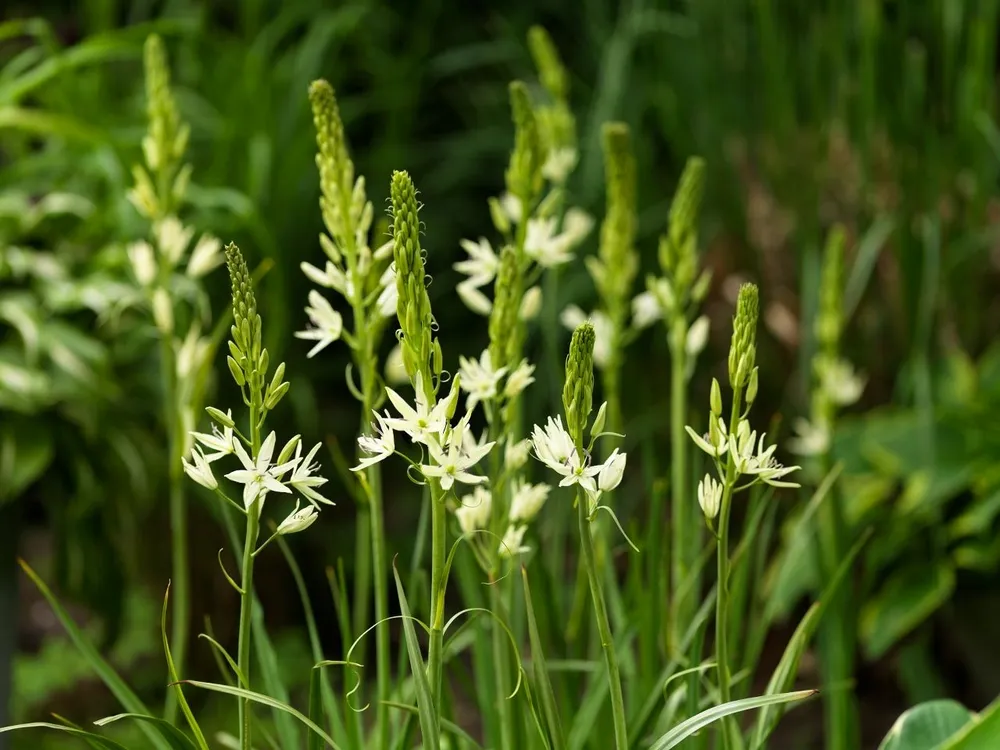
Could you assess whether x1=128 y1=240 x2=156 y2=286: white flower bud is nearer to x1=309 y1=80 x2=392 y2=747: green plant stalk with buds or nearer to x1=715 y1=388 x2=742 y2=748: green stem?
x1=309 y1=80 x2=392 y2=747: green plant stalk with buds

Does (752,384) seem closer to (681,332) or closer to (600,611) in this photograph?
(600,611)

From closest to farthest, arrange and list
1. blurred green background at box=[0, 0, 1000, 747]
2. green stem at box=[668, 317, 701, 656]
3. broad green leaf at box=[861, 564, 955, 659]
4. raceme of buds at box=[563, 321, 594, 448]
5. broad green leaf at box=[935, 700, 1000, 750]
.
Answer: raceme of buds at box=[563, 321, 594, 448] → broad green leaf at box=[935, 700, 1000, 750] → green stem at box=[668, 317, 701, 656] → blurred green background at box=[0, 0, 1000, 747] → broad green leaf at box=[861, 564, 955, 659]

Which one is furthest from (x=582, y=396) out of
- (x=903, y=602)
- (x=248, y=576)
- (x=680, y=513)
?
(x=903, y=602)

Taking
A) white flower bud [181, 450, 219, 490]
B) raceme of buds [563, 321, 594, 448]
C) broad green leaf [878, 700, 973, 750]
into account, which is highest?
raceme of buds [563, 321, 594, 448]

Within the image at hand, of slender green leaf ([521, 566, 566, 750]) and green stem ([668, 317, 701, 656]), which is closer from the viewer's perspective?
slender green leaf ([521, 566, 566, 750])

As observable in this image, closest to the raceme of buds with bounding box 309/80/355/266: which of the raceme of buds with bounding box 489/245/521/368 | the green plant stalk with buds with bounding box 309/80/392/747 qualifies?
the green plant stalk with buds with bounding box 309/80/392/747

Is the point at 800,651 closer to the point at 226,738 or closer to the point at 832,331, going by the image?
the point at 226,738

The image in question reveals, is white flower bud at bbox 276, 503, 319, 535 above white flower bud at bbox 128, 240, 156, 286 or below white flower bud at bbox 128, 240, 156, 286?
below
